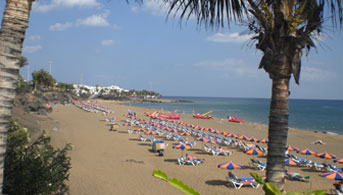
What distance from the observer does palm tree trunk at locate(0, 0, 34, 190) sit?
5.94ft

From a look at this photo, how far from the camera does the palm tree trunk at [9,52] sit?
181cm

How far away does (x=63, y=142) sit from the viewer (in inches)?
589

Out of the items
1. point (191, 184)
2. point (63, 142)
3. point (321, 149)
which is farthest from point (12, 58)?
point (321, 149)

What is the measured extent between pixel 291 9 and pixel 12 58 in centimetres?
267

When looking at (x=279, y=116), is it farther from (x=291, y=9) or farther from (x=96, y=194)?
(x=96, y=194)

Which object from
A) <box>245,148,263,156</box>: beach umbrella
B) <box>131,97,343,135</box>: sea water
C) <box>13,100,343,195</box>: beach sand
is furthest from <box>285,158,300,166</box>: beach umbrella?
<box>131,97,343,135</box>: sea water

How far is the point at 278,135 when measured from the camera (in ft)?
8.58

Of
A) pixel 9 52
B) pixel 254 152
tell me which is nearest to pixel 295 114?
pixel 254 152

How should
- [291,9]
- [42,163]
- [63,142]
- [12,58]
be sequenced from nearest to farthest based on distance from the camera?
1. [12,58]
2. [291,9]
3. [42,163]
4. [63,142]

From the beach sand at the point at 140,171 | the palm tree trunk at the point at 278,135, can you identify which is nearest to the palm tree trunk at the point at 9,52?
the palm tree trunk at the point at 278,135

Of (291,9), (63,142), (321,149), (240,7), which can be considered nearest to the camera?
(291,9)

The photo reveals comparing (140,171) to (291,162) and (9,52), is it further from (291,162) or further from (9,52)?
(9,52)

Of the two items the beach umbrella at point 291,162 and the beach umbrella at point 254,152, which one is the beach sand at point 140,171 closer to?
the beach umbrella at point 254,152

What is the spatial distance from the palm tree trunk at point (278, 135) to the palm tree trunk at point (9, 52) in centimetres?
247
